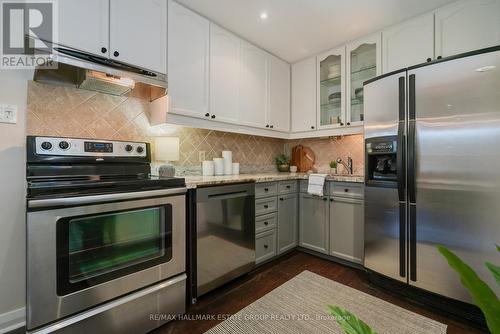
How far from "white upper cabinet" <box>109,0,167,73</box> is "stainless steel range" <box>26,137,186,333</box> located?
0.65m

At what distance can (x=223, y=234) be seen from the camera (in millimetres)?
1905

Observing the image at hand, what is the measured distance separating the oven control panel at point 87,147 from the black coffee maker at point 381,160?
1.96m

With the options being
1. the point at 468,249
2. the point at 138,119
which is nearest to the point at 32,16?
the point at 138,119

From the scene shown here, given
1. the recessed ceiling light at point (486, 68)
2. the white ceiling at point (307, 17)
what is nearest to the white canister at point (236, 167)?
the white ceiling at point (307, 17)

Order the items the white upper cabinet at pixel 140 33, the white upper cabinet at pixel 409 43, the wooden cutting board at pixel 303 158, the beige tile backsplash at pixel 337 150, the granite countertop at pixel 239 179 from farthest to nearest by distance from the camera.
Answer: the wooden cutting board at pixel 303 158
the beige tile backsplash at pixel 337 150
the white upper cabinet at pixel 409 43
the granite countertop at pixel 239 179
the white upper cabinet at pixel 140 33

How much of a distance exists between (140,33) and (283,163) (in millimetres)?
2266

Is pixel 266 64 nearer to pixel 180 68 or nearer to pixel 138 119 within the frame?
pixel 180 68

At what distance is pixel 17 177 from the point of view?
1545mm

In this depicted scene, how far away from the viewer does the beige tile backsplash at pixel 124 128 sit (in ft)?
5.35

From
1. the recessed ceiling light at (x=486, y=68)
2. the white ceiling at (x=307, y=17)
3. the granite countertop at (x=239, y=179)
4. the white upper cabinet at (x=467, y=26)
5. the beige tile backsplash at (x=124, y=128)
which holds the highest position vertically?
the white ceiling at (x=307, y=17)

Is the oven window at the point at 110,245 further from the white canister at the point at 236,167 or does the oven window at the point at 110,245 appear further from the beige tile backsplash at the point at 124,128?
the white canister at the point at 236,167

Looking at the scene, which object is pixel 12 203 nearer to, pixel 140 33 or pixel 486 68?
pixel 140 33

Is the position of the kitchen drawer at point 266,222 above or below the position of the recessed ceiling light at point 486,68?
below

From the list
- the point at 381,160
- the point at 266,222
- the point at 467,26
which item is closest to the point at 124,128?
the point at 266,222
